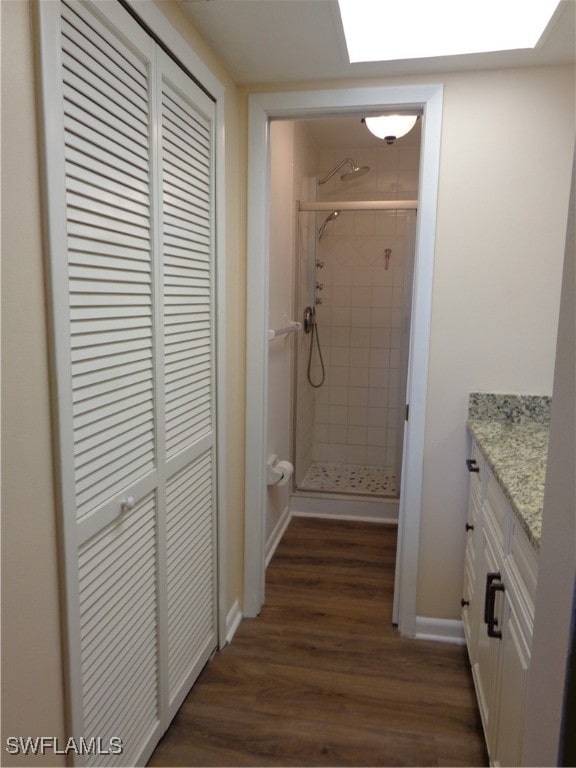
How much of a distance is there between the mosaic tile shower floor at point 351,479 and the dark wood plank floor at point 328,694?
37.6 inches

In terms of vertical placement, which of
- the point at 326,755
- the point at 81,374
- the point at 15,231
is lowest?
the point at 326,755

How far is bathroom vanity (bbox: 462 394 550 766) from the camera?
119 centimetres

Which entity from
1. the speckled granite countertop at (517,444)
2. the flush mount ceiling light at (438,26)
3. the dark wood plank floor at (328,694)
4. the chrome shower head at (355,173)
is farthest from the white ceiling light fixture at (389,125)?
the dark wood plank floor at (328,694)

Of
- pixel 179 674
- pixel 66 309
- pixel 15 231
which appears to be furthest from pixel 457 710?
pixel 15 231

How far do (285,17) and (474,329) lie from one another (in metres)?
1.30

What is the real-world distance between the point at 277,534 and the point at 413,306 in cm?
165

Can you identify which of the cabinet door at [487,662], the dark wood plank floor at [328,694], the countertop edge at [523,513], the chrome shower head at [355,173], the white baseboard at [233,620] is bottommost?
the dark wood plank floor at [328,694]

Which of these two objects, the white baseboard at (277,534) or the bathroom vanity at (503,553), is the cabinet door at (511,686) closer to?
the bathroom vanity at (503,553)

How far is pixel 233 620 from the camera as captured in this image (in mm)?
2262

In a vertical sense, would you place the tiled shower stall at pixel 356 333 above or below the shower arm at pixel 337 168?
below

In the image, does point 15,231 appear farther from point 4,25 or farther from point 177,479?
point 177,479

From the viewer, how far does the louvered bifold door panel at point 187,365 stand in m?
1.56

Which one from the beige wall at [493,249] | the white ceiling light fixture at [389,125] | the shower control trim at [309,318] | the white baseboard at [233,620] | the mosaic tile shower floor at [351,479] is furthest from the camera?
the shower control trim at [309,318]

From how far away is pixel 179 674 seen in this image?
1.77 m
